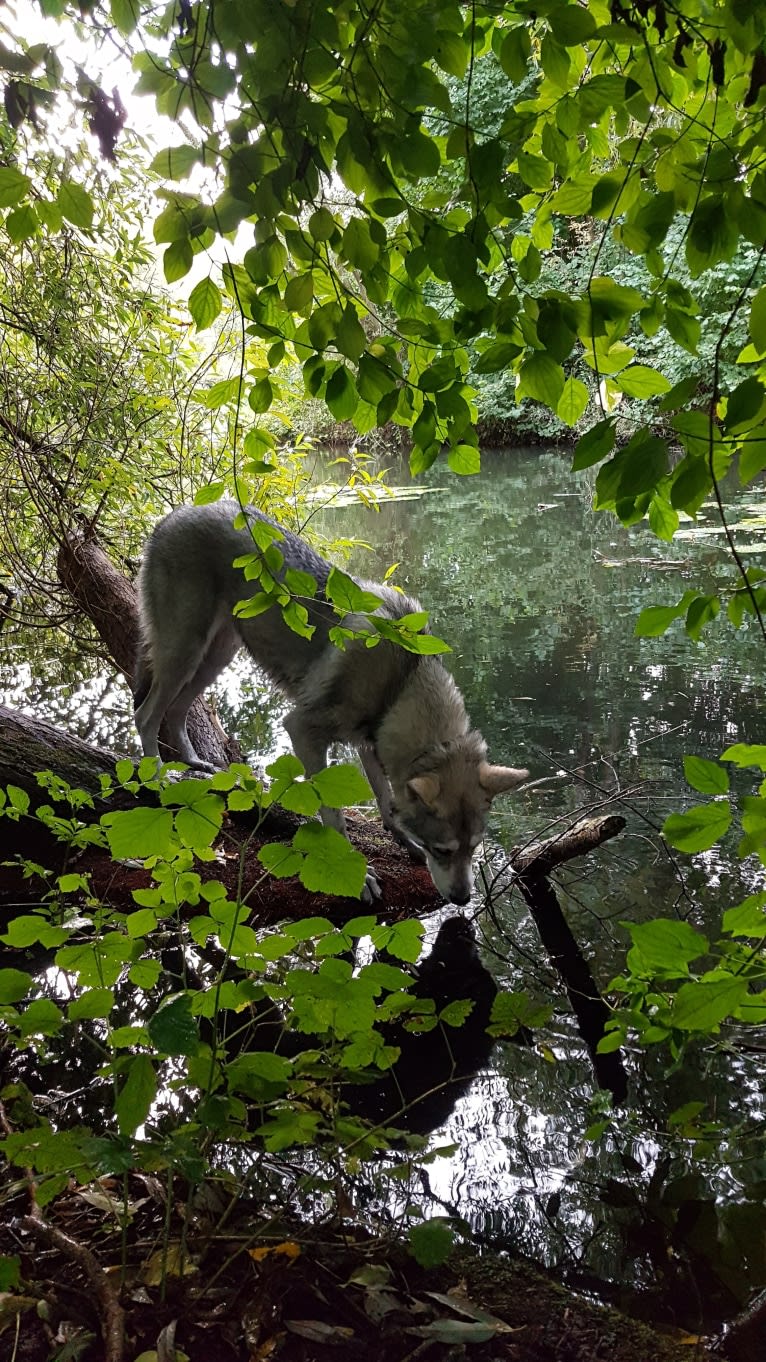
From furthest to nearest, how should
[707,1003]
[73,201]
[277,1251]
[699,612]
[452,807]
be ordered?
[452,807] < [277,1251] < [699,612] < [73,201] < [707,1003]

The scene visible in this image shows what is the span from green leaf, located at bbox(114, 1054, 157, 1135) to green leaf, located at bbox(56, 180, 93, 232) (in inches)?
62.3

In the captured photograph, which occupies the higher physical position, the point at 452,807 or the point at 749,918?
the point at 452,807

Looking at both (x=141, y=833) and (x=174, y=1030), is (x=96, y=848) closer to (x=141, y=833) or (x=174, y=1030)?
(x=141, y=833)

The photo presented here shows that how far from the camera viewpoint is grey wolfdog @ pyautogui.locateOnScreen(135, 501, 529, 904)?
14.0 ft

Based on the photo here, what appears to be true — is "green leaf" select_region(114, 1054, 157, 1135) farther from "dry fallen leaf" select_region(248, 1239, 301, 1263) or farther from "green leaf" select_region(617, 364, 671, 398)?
"green leaf" select_region(617, 364, 671, 398)

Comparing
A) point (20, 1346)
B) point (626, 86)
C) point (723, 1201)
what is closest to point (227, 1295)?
point (20, 1346)

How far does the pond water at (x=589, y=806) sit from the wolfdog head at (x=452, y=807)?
351 millimetres

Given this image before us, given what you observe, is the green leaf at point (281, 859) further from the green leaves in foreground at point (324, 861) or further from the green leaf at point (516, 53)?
the green leaf at point (516, 53)

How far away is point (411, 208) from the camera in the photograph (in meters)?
1.69

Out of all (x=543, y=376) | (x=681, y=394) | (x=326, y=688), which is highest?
(x=326, y=688)

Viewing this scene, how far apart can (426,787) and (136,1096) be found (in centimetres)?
262

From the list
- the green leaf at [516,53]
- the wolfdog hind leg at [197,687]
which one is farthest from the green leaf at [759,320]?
the wolfdog hind leg at [197,687]

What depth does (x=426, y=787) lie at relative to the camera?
405cm

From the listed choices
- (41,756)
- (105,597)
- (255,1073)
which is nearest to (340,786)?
(255,1073)
